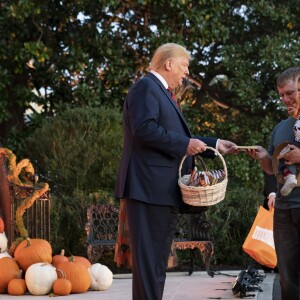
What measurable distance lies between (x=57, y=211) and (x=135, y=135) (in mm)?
6188

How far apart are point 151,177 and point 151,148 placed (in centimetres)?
17

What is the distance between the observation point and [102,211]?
1019 cm

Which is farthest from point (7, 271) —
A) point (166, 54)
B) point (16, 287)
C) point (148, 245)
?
point (166, 54)

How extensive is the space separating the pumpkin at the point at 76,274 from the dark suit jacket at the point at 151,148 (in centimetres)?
320

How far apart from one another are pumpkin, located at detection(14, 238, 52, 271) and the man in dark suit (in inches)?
133

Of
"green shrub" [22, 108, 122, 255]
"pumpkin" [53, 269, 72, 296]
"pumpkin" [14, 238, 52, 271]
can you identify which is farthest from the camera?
"green shrub" [22, 108, 122, 255]

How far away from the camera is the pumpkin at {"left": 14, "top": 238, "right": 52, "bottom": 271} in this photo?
8188 mm

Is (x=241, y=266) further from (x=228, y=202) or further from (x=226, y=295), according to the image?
(x=226, y=295)

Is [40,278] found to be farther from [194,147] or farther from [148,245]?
[194,147]

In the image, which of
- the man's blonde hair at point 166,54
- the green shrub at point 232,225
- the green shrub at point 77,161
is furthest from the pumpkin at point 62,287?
the green shrub at point 232,225

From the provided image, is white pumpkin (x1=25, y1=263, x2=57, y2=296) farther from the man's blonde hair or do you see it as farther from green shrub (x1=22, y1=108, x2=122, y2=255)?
the man's blonde hair

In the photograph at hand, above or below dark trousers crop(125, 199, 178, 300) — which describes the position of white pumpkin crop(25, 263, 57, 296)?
below

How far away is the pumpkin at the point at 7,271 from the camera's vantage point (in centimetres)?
806

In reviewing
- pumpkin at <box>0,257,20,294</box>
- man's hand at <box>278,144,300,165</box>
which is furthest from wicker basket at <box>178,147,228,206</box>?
pumpkin at <box>0,257,20,294</box>
